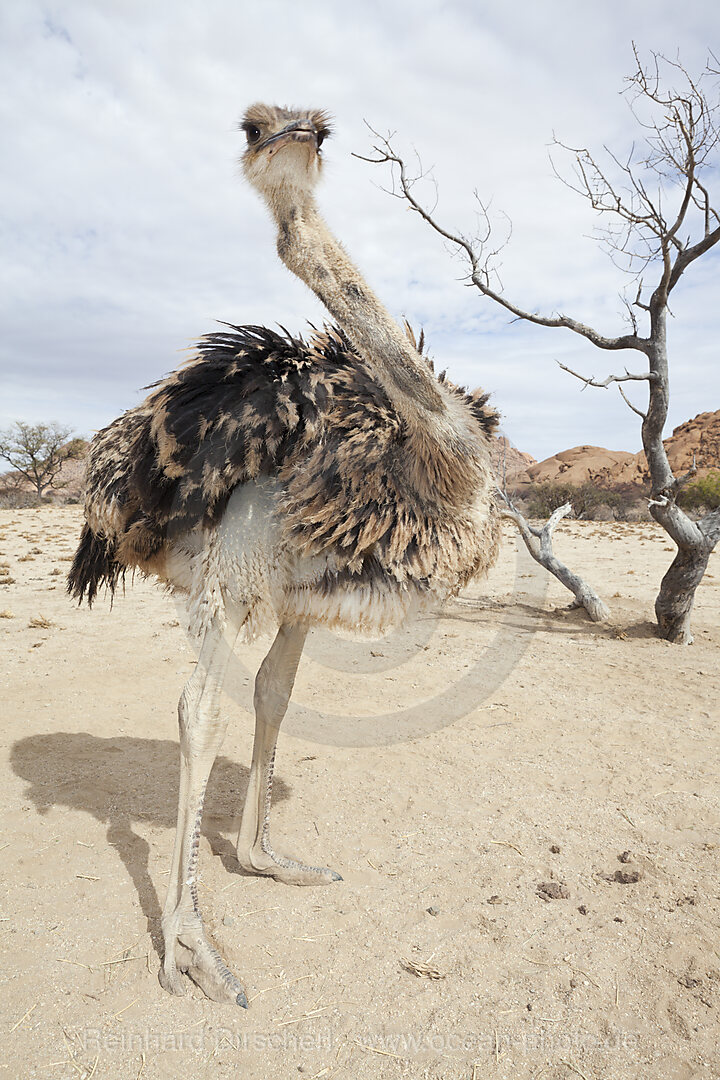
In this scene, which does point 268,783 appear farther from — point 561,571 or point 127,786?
point 561,571

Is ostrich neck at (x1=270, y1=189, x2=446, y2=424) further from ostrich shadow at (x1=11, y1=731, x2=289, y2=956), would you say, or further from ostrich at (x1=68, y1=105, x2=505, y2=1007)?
ostrich shadow at (x1=11, y1=731, x2=289, y2=956)

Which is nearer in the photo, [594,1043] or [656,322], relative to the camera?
[594,1043]

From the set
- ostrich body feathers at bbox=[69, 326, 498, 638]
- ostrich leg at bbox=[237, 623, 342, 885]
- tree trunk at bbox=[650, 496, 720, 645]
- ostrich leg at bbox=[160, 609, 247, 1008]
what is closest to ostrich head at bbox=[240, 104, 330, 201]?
ostrich body feathers at bbox=[69, 326, 498, 638]

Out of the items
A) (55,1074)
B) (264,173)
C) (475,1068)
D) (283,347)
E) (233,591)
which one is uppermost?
(264,173)

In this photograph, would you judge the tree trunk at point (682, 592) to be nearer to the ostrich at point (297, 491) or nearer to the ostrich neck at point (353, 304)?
the ostrich at point (297, 491)

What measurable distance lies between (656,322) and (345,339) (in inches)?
208

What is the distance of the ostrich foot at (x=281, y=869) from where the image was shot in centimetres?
285

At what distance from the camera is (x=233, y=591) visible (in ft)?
7.30

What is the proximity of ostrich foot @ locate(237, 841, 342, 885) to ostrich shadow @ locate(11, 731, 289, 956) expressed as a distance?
94 mm

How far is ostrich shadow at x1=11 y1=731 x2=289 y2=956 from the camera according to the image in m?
3.11

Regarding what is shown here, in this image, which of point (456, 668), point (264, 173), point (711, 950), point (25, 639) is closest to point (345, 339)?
point (264, 173)

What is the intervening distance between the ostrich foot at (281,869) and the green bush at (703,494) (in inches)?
911

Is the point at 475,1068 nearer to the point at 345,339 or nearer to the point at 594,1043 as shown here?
the point at 594,1043

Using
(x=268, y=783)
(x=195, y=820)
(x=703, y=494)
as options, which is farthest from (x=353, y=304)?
(x=703, y=494)
